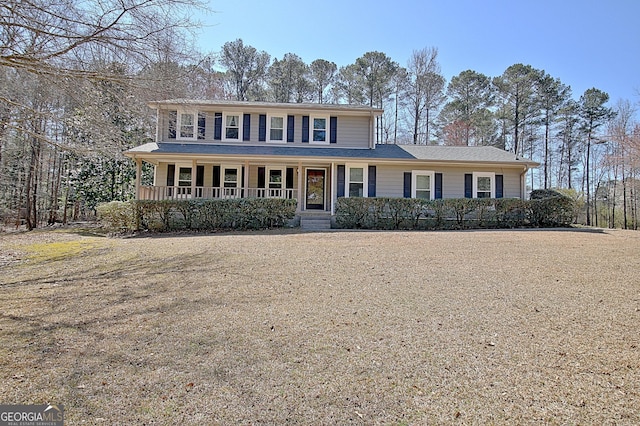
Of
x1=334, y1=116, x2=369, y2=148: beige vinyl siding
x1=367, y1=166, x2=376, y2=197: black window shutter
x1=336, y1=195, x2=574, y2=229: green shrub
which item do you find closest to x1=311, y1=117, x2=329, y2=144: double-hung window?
x1=334, y1=116, x2=369, y2=148: beige vinyl siding

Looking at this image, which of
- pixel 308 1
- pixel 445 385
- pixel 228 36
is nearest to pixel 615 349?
pixel 445 385

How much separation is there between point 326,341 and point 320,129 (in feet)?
45.2

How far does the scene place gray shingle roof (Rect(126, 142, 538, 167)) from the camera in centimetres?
1416

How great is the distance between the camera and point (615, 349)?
3.19 metres

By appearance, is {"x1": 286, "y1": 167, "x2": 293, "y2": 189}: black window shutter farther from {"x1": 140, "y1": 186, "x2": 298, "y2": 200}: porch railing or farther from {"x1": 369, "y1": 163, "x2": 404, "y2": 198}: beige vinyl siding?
{"x1": 369, "y1": 163, "x2": 404, "y2": 198}: beige vinyl siding

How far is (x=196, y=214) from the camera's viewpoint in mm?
12250

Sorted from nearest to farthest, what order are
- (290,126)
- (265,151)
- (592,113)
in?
(265,151), (290,126), (592,113)

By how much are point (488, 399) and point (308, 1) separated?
395 inches

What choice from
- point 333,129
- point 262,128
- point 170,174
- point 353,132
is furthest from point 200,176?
point 353,132

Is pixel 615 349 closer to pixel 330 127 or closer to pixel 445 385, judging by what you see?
pixel 445 385

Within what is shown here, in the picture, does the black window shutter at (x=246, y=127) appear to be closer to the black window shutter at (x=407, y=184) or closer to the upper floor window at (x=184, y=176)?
the upper floor window at (x=184, y=176)

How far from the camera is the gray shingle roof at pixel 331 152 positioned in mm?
14164

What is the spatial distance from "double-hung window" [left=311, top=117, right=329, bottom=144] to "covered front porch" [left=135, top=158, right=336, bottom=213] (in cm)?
131

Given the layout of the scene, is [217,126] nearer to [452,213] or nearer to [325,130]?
[325,130]
